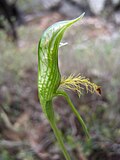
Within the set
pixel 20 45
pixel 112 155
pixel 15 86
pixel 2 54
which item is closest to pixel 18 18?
pixel 20 45

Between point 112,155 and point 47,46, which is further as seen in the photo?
point 112,155

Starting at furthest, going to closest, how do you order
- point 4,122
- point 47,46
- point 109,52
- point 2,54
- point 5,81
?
point 2,54, point 5,81, point 109,52, point 4,122, point 47,46

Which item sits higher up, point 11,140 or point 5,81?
point 5,81

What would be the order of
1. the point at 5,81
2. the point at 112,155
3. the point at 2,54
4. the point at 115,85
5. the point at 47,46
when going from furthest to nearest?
the point at 2,54 → the point at 5,81 → the point at 115,85 → the point at 112,155 → the point at 47,46

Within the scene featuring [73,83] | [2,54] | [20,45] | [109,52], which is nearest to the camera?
[73,83]

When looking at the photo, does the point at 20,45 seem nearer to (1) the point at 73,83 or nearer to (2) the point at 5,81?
(2) the point at 5,81

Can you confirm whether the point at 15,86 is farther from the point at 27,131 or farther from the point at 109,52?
the point at 109,52

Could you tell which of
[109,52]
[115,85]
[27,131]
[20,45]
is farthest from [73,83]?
[20,45]

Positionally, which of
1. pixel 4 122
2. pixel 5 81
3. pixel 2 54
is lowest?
pixel 4 122

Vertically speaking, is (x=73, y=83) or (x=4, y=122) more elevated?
(x=4, y=122)
